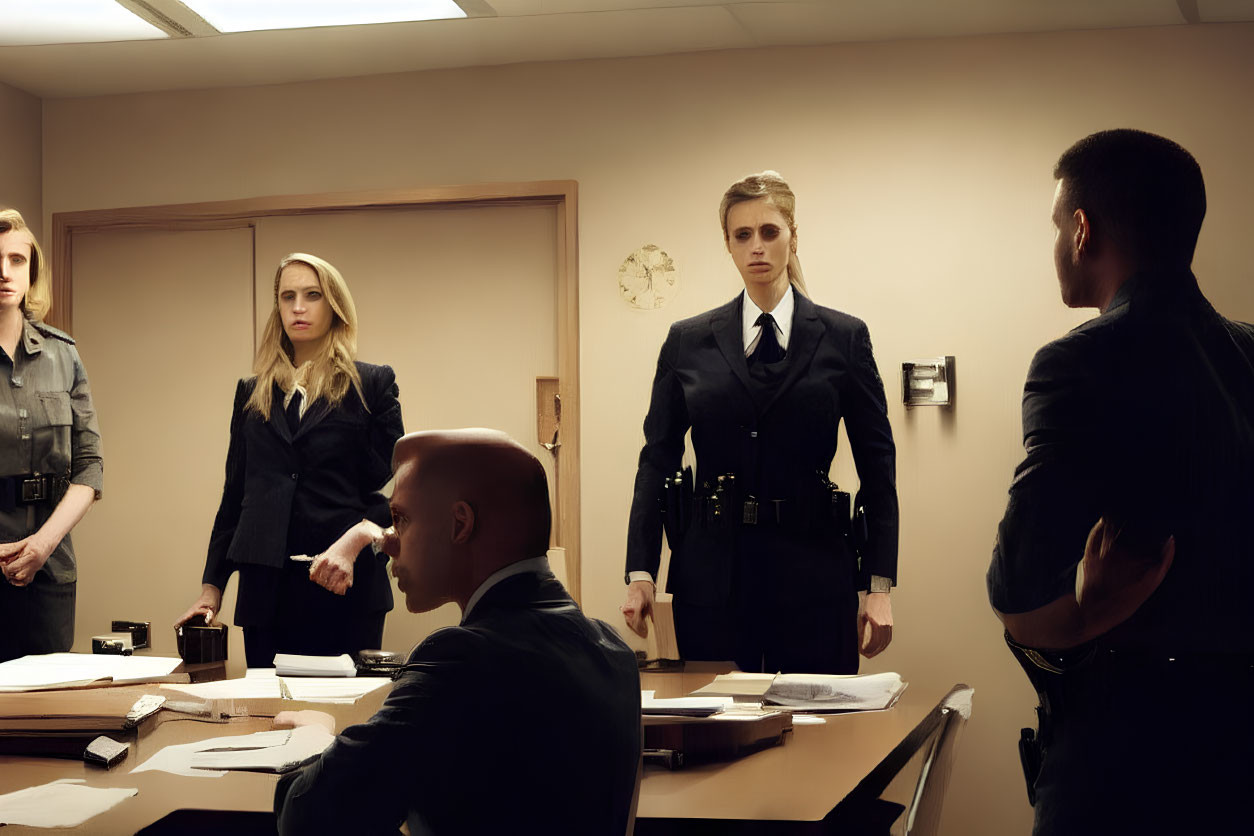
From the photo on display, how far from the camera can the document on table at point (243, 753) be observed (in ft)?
5.52

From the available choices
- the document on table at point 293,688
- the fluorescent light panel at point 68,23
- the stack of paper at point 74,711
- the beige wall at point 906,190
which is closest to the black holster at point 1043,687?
the document on table at point 293,688

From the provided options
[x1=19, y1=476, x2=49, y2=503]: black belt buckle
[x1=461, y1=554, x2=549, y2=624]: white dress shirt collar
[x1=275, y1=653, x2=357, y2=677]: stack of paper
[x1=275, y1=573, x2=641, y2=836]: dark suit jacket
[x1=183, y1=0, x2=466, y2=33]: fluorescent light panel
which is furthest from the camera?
[x1=183, y1=0, x2=466, y2=33]: fluorescent light panel

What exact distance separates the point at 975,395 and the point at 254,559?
2392mm

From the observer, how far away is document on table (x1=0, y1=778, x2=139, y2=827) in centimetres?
148

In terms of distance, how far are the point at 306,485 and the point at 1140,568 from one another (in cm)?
228

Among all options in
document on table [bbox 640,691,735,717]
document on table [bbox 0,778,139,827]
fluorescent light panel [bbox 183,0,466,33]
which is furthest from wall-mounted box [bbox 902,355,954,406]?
document on table [bbox 0,778,139,827]

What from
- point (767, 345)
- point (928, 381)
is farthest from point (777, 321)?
point (928, 381)

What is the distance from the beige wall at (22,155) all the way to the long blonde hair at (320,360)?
1970 millimetres

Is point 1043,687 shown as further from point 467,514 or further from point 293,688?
point 293,688

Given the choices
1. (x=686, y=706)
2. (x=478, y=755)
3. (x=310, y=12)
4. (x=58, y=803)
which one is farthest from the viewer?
(x=310, y=12)

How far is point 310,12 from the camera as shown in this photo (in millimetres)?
3863

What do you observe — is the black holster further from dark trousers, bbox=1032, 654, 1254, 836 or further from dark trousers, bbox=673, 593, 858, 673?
dark trousers, bbox=673, 593, 858, 673

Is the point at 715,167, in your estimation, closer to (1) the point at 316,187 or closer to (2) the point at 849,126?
(2) the point at 849,126

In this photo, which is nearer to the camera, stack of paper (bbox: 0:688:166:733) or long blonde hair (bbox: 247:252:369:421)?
stack of paper (bbox: 0:688:166:733)
